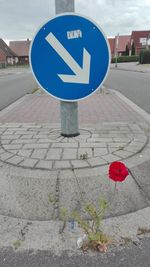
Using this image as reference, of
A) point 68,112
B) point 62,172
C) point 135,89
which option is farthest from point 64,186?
point 135,89

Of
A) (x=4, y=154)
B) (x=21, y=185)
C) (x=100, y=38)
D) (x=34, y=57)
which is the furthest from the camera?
(x=4, y=154)

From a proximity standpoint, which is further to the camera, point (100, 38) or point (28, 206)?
point (100, 38)

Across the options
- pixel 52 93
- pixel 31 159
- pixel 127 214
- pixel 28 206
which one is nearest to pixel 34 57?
pixel 52 93

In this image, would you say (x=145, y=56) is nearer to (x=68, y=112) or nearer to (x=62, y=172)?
(x=68, y=112)

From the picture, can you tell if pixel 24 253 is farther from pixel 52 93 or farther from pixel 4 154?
pixel 52 93

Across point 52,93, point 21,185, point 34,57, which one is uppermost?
point 34,57

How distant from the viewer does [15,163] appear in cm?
339

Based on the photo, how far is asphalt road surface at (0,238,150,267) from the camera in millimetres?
2090

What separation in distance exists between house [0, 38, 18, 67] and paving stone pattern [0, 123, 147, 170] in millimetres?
61977

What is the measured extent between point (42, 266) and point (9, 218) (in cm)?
70

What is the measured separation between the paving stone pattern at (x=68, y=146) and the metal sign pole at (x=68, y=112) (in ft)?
0.41

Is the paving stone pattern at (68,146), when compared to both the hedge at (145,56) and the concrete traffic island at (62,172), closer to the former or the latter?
the concrete traffic island at (62,172)

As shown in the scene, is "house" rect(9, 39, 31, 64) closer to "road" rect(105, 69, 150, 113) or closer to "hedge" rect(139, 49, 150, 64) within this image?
"hedge" rect(139, 49, 150, 64)

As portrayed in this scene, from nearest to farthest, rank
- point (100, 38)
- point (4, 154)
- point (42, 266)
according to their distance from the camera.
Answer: point (42, 266)
point (100, 38)
point (4, 154)
